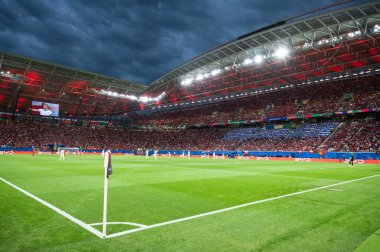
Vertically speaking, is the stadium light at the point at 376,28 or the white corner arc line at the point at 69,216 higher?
the stadium light at the point at 376,28

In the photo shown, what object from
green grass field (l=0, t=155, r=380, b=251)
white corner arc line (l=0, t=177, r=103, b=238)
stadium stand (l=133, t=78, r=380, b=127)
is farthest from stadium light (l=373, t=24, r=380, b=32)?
white corner arc line (l=0, t=177, r=103, b=238)

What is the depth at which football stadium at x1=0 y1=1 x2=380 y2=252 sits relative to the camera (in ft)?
18.1

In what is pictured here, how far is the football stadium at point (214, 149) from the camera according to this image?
5.53 metres

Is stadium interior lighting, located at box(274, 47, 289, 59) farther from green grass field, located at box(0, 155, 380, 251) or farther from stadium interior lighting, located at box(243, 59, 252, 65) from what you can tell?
green grass field, located at box(0, 155, 380, 251)

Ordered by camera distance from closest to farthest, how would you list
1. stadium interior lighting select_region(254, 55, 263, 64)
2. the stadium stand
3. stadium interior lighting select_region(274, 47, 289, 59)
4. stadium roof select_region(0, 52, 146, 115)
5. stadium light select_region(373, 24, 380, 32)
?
1. stadium light select_region(373, 24, 380, 32)
2. stadium interior lighting select_region(274, 47, 289, 59)
3. stadium interior lighting select_region(254, 55, 263, 64)
4. stadium roof select_region(0, 52, 146, 115)
5. the stadium stand

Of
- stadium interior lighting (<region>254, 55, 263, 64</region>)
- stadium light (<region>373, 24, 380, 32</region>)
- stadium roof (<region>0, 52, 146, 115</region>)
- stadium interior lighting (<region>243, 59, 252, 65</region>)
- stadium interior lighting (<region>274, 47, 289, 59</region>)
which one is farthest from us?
stadium roof (<region>0, 52, 146, 115</region>)

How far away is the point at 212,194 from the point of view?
9.98 metres

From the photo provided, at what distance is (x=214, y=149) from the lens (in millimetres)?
63250

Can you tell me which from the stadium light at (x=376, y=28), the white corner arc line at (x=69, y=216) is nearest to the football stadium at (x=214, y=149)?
the white corner arc line at (x=69, y=216)

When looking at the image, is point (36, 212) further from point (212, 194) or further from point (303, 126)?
point (303, 126)

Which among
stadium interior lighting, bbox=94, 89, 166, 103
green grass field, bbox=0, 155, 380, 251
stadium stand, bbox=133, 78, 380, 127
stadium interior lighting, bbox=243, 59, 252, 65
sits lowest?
green grass field, bbox=0, 155, 380, 251

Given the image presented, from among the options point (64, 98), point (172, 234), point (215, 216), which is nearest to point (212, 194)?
point (215, 216)

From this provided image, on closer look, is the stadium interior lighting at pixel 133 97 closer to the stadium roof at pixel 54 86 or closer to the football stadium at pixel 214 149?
the football stadium at pixel 214 149

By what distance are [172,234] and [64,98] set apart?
68.2 meters
